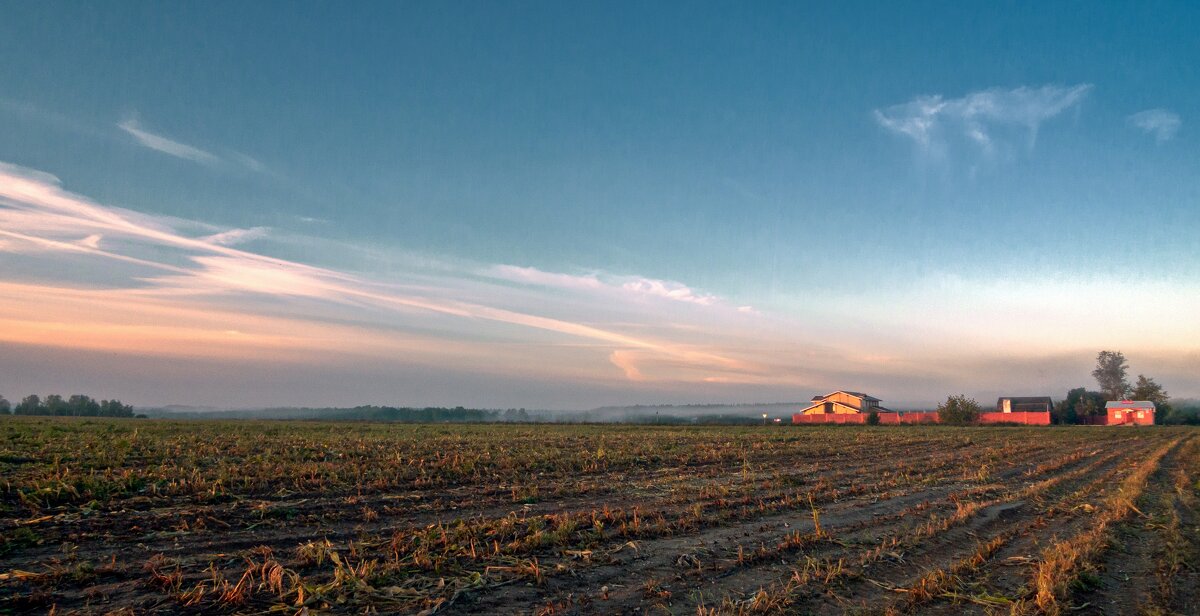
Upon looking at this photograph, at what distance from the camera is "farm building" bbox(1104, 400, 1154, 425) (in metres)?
97.0

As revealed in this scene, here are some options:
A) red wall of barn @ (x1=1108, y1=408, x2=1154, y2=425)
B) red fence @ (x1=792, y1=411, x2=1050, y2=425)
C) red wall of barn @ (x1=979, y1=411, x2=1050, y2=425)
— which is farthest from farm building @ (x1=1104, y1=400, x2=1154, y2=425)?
red fence @ (x1=792, y1=411, x2=1050, y2=425)

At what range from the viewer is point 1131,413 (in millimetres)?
99062

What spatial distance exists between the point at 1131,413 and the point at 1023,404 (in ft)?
48.1

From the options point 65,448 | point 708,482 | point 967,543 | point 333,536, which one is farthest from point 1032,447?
point 65,448

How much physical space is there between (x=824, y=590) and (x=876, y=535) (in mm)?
3761

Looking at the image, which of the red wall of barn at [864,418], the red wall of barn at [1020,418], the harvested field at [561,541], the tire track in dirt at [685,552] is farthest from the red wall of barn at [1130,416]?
the tire track in dirt at [685,552]

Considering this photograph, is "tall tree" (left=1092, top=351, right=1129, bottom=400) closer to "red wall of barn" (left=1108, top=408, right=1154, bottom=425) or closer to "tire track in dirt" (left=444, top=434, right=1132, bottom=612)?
"red wall of barn" (left=1108, top=408, right=1154, bottom=425)

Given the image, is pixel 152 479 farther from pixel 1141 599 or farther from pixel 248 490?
pixel 1141 599

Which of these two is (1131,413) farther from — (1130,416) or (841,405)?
(841,405)

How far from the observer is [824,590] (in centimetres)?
743

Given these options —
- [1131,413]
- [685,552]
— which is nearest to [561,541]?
[685,552]

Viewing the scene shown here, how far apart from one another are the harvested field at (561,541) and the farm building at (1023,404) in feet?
351

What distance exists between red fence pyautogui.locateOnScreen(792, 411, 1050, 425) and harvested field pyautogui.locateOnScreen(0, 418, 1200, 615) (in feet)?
243

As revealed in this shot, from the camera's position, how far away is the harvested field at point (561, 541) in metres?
6.87
